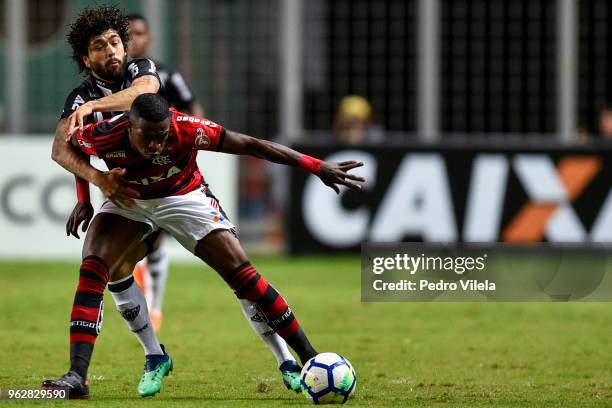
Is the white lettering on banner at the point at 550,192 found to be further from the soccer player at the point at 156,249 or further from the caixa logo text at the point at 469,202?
the soccer player at the point at 156,249

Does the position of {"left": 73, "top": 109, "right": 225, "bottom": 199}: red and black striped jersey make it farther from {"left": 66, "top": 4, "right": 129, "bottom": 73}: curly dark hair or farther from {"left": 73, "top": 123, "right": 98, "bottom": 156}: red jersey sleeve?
{"left": 66, "top": 4, "right": 129, "bottom": 73}: curly dark hair

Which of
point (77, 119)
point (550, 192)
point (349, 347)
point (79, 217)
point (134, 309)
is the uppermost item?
point (77, 119)

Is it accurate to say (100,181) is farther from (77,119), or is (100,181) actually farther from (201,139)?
(201,139)

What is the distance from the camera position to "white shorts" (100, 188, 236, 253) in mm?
7602

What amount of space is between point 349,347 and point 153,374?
266 cm

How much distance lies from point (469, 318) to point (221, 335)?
263 cm

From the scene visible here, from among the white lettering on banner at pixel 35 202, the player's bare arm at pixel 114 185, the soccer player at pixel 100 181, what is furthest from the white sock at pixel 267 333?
the white lettering on banner at pixel 35 202

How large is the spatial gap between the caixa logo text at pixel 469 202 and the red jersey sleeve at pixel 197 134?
389 inches

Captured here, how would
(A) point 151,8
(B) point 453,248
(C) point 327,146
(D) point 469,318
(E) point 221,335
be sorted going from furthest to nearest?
(A) point 151,8
(C) point 327,146
(D) point 469,318
(E) point 221,335
(B) point 453,248

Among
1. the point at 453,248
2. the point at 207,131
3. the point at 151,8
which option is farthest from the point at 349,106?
the point at 207,131

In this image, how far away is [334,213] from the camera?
17.4 meters

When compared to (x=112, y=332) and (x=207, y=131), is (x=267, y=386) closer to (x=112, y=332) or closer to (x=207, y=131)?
(x=207, y=131)

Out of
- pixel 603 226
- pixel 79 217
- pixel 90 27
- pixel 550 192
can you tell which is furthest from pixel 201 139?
pixel 603 226

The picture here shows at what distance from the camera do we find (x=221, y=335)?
35.8 ft
